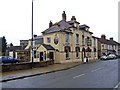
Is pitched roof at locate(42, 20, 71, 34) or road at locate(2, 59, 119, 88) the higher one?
pitched roof at locate(42, 20, 71, 34)

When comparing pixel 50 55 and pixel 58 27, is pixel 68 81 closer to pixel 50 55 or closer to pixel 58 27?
pixel 50 55

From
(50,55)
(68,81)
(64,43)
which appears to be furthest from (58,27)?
(68,81)

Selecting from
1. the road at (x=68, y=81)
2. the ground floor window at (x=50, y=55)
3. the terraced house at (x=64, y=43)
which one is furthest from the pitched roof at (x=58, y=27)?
the road at (x=68, y=81)

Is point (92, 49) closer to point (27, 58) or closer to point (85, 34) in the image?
point (85, 34)

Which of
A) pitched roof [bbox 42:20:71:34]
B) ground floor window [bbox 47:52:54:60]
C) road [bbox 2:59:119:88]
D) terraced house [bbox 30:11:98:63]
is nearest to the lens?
road [bbox 2:59:119:88]

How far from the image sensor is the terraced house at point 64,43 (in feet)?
156

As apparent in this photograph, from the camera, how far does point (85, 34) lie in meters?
60.5

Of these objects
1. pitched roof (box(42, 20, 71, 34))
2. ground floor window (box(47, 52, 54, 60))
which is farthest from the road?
pitched roof (box(42, 20, 71, 34))

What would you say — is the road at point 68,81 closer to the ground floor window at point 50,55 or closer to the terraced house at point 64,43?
the ground floor window at point 50,55

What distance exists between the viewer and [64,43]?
49.7 meters

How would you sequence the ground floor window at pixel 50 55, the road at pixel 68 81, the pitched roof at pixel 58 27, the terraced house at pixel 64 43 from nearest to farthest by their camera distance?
the road at pixel 68 81 → the ground floor window at pixel 50 55 → the terraced house at pixel 64 43 → the pitched roof at pixel 58 27

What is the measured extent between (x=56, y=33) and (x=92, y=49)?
20.0 m

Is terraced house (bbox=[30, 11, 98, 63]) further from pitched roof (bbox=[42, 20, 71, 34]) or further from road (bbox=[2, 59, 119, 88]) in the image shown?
road (bbox=[2, 59, 119, 88])

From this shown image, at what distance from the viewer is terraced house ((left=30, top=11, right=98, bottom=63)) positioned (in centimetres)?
4769
